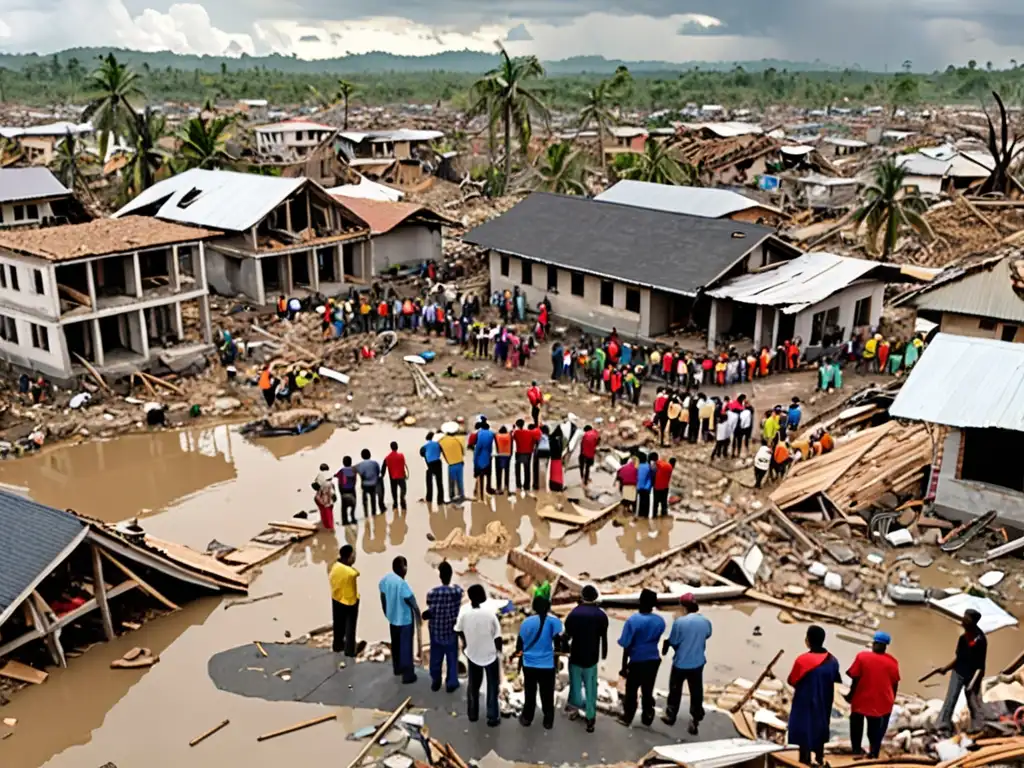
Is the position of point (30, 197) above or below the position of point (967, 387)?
above

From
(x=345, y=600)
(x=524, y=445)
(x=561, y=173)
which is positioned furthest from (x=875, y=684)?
(x=561, y=173)

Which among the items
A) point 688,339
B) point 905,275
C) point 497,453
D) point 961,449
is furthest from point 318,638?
point 905,275

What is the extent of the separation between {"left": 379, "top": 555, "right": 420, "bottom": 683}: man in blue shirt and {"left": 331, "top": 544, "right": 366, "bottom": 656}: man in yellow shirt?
2.00ft

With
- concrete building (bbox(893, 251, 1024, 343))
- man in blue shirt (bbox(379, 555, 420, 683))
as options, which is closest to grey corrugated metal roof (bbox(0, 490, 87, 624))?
man in blue shirt (bbox(379, 555, 420, 683))

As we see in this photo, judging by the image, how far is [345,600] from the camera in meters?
11.8

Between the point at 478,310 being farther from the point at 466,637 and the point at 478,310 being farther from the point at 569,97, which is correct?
the point at 569,97

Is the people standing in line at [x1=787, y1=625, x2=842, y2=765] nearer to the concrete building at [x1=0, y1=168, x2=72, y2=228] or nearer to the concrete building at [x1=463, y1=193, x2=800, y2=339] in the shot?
the concrete building at [x1=463, y1=193, x2=800, y2=339]

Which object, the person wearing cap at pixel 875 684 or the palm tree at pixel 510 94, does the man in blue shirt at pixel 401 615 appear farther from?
the palm tree at pixel 510 94

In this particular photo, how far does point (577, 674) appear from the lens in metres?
10.4

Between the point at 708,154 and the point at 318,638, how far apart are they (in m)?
50.9

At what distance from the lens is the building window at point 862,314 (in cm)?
2828

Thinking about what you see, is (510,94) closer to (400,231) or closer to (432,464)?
(400,231)

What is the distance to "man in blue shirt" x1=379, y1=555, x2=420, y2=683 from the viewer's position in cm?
1088

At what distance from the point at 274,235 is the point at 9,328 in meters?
9.31
